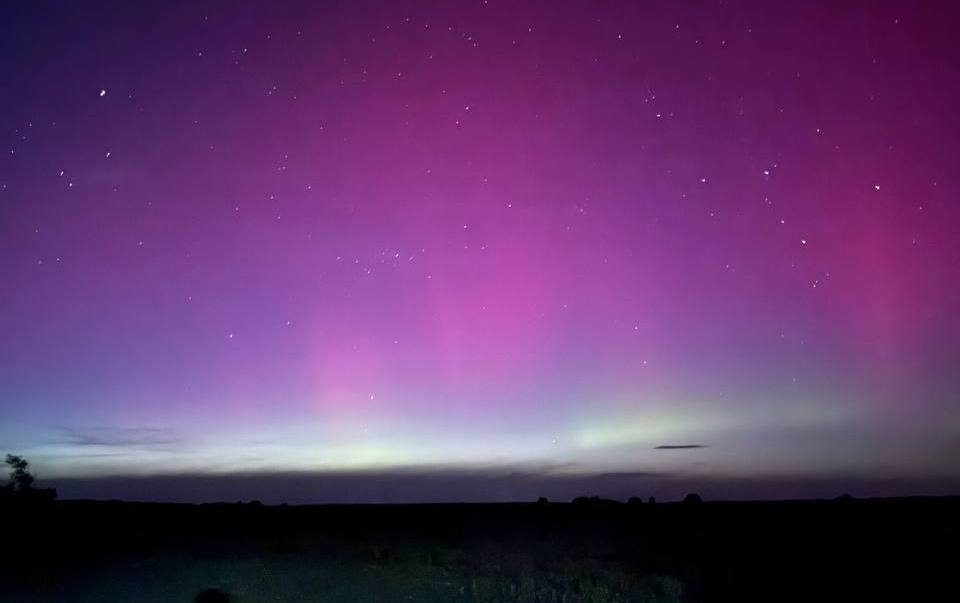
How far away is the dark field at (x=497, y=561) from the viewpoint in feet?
74.7

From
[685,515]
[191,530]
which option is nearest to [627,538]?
[685,515]

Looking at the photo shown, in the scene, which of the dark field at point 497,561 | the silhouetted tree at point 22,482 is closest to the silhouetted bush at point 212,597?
the dark field at point 497,561

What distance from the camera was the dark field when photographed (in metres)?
22.8

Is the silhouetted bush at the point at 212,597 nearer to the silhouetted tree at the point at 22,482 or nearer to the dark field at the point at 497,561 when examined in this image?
the dark field at the point at 497,561

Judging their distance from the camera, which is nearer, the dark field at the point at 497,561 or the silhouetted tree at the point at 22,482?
the dark field at the point at 497,561

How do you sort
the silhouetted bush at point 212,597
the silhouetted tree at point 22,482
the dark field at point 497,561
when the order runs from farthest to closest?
the silhouetted tree at point 22,482 → the dark field at point 497,561 → the silhouetted bush at point 212,597

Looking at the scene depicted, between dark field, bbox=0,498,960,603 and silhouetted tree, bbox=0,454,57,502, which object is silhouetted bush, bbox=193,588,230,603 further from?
silhouetted tree, bbox=0,454,57,502

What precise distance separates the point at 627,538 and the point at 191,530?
2041 cm

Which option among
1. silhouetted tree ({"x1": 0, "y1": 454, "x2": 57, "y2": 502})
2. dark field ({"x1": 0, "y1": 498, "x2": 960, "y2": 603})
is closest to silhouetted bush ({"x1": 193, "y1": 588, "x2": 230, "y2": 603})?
dark field ({"x1": 0, "y1": 498, "x2": 960, "y2": 603})

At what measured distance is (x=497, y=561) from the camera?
2862 cm

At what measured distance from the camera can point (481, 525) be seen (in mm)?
49656

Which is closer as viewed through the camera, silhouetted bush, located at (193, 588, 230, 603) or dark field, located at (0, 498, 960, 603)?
silhouetted bush, located at (193, 588, 230, 603)

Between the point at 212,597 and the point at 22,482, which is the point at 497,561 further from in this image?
the point at 22,482

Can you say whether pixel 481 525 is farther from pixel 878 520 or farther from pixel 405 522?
pixel 878 520
